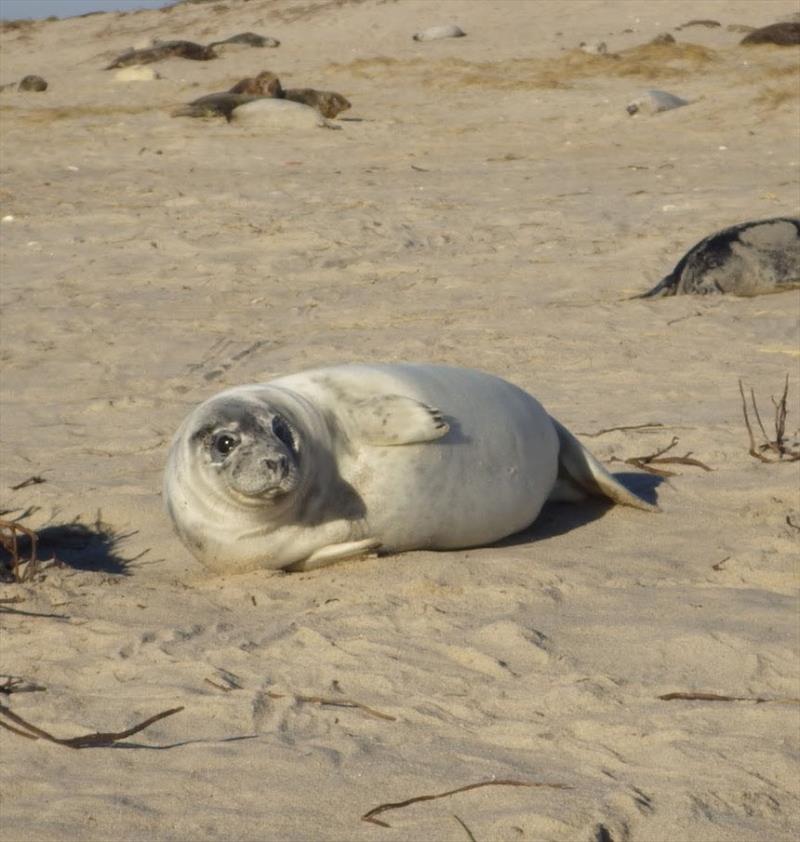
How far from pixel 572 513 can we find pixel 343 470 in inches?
37.0

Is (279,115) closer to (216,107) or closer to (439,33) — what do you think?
(216,107)

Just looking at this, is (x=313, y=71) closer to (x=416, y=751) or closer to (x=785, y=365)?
(x=785, y=365)

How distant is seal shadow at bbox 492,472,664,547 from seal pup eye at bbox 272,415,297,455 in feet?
2.49

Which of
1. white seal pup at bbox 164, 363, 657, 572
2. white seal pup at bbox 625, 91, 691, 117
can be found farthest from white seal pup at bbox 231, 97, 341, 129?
white seal pup at bbox 164, 363, 657, 572

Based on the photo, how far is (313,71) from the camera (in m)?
19.7

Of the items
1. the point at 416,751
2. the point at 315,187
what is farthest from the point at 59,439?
the point at 315,187

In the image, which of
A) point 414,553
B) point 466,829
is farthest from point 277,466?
point 466,829

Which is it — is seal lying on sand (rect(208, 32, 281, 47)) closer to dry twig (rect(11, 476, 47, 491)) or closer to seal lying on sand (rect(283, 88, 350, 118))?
seal lying on sand (rect(283, 88, 350, 118))

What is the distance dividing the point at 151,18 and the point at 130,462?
1038 inches

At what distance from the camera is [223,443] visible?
386 cm

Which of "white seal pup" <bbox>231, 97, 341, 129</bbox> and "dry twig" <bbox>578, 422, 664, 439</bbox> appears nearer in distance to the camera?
"dry twig" <bbox>578, 422, 664, 439</bbox>

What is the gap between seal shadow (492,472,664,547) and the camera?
4418 millimetres

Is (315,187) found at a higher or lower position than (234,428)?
lower

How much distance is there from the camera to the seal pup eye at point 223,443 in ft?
12.6
